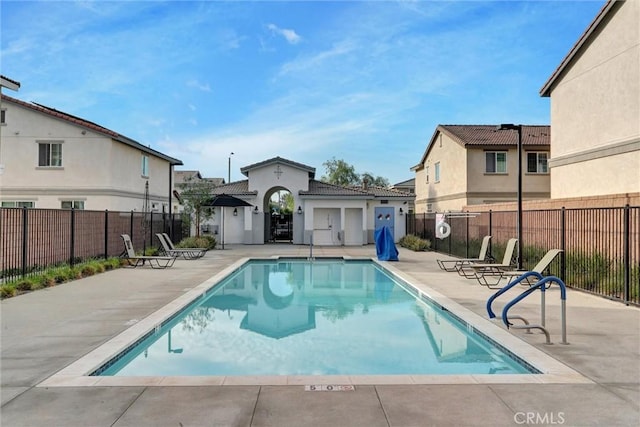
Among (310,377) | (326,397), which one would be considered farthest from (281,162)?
(326,397)

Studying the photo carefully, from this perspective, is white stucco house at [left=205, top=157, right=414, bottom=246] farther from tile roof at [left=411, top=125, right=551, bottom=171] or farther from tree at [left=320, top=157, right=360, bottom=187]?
tree at [left=320, top=157, right=360, bottom=187]

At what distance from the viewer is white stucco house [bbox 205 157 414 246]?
29.2 m

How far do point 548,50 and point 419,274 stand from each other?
13.9m

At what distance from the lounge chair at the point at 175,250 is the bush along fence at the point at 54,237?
89 centimetres

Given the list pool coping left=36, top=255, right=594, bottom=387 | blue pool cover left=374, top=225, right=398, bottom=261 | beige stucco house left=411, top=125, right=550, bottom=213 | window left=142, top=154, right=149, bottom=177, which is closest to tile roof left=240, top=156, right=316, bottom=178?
window left=142, top=154, right=149, bottom=177

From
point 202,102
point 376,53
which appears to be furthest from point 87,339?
point 202,102

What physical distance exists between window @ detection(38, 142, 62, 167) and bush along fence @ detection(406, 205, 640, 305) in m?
20.5

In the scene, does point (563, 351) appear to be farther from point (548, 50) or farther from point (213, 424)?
point (548, 50)

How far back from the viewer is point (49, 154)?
2278cm

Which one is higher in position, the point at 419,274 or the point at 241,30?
the point at 241,30

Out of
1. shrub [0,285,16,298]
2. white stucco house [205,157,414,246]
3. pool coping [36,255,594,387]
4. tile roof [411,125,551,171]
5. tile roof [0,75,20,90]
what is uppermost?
tile roof [411,125,551,171]

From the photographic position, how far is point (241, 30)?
1761 cm

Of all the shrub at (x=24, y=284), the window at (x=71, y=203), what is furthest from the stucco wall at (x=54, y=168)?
the shrub at (x=24, y=284)

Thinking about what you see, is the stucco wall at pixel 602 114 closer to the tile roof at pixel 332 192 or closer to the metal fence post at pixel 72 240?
the tile roof at pixel 332 192
